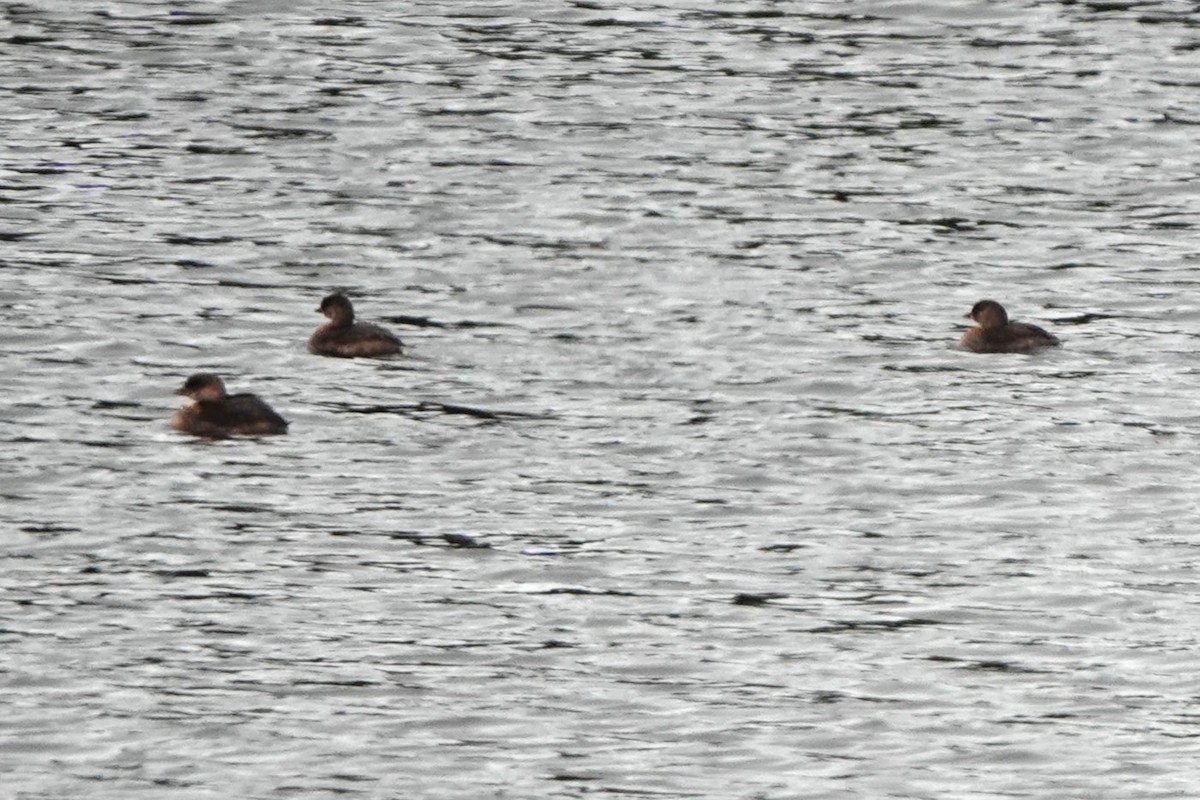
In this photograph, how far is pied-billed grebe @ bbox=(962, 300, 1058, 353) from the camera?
2012cm

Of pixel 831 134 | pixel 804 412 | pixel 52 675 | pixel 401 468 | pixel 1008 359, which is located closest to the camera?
pixel 52 675

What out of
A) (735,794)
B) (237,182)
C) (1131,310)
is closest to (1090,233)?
(1131,310)

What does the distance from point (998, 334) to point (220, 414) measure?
18.2 feet

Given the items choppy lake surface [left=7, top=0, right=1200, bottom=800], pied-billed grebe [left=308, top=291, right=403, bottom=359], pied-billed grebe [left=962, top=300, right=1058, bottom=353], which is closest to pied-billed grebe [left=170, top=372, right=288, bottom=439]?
choppy lake surface [left=7, top=0, right=1200, bottom=800]

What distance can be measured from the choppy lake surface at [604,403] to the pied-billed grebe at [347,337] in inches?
6.4

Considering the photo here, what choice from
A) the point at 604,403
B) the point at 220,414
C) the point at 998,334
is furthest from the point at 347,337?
the point at 998,334

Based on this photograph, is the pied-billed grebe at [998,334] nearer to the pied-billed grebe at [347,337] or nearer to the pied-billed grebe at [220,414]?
the pied-billed grebe at [347,337]

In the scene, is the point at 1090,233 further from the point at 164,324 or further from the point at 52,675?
the point at 52,675

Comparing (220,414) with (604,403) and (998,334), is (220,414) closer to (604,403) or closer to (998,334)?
(604,403)

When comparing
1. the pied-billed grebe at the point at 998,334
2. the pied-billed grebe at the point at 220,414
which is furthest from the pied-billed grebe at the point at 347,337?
the pied-billed grebe at the point at 998,334

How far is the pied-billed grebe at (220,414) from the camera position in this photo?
17.9 m

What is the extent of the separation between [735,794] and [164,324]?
912cm

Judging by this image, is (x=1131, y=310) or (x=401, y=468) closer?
(x=401, y=468)

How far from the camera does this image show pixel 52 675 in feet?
45.5
